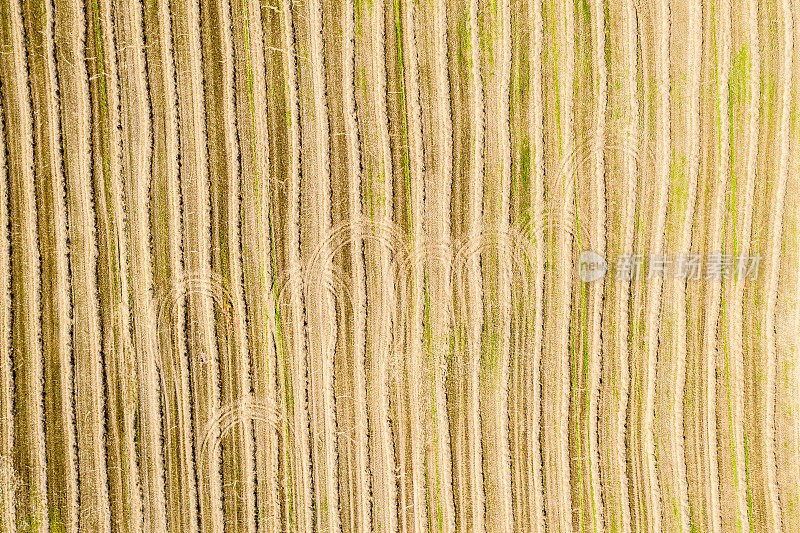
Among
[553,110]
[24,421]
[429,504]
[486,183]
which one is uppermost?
[553,110]

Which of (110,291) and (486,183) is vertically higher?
(486,183)

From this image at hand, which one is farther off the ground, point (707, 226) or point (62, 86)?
point (62, 86)

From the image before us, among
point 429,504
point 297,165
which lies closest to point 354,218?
point 297,165

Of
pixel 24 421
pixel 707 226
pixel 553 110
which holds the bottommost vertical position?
pixel 24 421

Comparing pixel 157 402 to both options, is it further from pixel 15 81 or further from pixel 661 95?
pixel 661 95

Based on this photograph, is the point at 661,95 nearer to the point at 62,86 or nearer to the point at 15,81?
the point at 62,86

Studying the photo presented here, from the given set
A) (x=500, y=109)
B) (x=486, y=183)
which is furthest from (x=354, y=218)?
(x=500, y=109)
